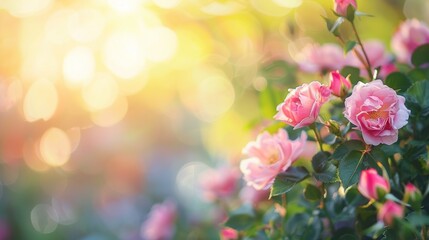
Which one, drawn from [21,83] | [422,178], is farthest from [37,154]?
[422,178]

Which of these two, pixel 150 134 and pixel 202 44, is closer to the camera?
pixel 202 44

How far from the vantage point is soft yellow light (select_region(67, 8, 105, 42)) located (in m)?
2.33

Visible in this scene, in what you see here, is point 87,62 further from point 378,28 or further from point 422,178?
point 422,178

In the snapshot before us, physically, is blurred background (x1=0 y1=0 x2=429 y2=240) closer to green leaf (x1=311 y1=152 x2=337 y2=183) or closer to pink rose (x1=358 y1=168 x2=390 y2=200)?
green leaf (x1=311 y1=152 x2=337 y2=183)

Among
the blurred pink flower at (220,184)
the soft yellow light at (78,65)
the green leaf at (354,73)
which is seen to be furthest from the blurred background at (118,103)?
the green leaf at (354,73)

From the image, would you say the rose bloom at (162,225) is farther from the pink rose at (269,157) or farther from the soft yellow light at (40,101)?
the soft yellow light at (40,101)

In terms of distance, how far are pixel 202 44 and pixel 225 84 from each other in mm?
587

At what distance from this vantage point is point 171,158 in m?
3.07

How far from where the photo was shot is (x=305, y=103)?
85 cm

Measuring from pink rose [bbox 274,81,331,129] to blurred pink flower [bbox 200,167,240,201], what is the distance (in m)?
0.61

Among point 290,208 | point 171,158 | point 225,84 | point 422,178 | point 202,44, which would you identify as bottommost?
point 171,158

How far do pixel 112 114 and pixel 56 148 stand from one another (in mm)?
284

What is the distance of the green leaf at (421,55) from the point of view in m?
1.10

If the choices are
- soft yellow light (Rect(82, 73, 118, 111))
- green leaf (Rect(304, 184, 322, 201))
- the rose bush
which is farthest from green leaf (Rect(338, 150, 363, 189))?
soft yellow light (Rect(82, 73, 118, 111))
